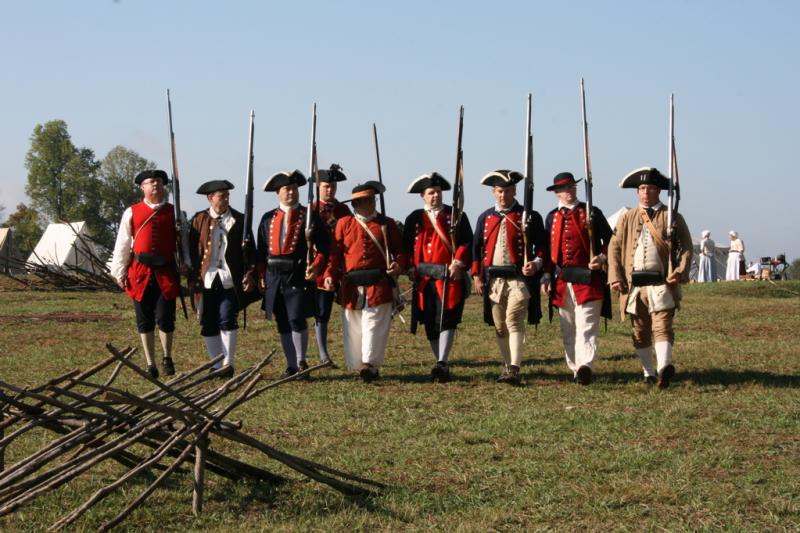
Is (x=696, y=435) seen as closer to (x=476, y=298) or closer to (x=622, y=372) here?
(x=622, y=372)

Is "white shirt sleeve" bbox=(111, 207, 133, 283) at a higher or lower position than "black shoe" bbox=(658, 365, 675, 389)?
higher

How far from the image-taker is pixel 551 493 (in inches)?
225

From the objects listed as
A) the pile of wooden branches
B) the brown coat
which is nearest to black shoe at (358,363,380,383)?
the brown coat

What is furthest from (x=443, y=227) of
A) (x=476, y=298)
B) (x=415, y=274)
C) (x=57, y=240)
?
(x=57, y=240)

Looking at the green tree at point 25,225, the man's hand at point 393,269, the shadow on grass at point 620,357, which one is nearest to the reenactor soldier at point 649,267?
the shadow on grass at point 620,357

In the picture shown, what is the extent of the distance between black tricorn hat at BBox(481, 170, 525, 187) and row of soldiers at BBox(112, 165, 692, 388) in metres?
0.01

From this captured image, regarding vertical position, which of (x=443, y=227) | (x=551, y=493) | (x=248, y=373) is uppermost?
(x=443, y=227)

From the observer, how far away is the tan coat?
9.36 metres

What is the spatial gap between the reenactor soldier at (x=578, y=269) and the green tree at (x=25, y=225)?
5906cm

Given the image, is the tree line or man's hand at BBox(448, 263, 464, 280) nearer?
man's hand at BBox(448, 263, 464, 280)

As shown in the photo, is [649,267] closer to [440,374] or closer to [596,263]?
[596,263]

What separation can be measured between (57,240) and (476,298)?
19.5 metres

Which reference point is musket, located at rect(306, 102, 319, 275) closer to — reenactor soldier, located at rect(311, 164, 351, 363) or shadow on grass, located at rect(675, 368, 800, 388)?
reenactor soldier, located at rect(311, 164, 351, 363)

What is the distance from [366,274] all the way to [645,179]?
2.66 meters
